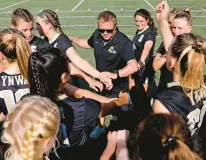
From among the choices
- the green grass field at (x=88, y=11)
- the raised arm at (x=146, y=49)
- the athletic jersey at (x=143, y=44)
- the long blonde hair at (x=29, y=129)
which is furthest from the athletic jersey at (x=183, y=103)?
the green grass field at (x=88, y=11)

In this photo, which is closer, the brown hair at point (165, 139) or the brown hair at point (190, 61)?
the brown hair at point (165, 139)

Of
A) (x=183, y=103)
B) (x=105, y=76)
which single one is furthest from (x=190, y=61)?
(x=105, y=76)

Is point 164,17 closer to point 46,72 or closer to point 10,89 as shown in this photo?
point 46,72

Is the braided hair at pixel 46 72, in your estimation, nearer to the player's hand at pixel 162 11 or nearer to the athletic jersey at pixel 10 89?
the athletic jersey at pixel 10 89

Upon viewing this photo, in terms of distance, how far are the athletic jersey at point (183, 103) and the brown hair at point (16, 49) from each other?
1528 mm

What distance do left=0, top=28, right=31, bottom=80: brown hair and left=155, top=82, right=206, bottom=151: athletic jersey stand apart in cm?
153

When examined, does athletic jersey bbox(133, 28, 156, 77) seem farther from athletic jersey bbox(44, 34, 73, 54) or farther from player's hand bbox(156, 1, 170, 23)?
player's hand bbox(156, 1, 170, 23)

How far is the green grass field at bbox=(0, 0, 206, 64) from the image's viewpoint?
15120 mm

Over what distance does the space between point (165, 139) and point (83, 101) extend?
1313 mm

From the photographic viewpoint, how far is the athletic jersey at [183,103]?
3.40 m

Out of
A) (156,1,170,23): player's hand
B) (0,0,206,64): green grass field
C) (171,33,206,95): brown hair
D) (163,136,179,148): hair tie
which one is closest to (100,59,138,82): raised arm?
(156,1,170,23): player's hand

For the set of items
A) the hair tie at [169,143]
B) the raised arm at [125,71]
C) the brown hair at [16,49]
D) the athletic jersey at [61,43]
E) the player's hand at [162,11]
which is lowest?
the raised arm at [125,71]

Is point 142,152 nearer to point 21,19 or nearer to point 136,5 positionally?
point 21,19

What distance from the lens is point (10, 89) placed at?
394 cm
